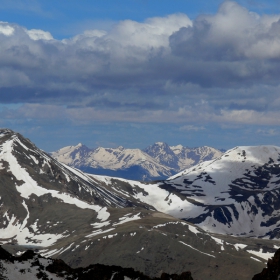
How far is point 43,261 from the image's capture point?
7125 cm

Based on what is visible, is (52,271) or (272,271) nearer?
(272,271)

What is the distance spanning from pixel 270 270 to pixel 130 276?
17569 mm

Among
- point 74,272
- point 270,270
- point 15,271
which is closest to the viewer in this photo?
point 270,270

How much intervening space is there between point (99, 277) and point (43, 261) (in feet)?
30.5

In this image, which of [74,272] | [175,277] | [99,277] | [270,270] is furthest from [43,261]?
[270,270]

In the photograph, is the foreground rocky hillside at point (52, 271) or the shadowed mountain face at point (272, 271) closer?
the shadowed mountain face at point (272, 271)

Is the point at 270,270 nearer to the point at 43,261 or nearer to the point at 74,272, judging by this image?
the point at 74,272

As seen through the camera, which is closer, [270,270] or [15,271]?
[270,270]

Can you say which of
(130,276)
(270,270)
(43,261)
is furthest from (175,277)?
(43,261)

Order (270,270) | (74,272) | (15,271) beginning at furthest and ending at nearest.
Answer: (74,272) < (15,271) < (270,270)

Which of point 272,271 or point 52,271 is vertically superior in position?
point 272,271

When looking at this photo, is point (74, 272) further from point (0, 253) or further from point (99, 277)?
point (0, 253)

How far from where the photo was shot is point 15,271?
64.5 m

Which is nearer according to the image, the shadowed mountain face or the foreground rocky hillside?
the shadowed mountain face
